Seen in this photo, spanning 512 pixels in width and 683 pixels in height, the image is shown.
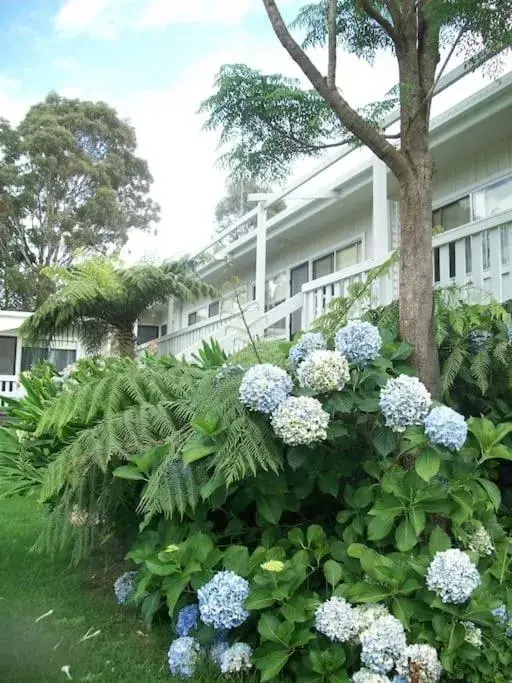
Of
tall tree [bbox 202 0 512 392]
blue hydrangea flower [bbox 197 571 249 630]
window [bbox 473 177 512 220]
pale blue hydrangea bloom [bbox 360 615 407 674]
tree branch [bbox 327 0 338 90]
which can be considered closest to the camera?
pale blue hydrangea bloom [bbox 360 615 407 674]

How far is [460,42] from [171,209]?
2981cm

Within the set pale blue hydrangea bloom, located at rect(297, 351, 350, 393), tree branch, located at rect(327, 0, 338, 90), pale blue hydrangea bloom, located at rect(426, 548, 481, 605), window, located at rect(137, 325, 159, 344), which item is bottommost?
pale blue hydrangea bloom, located at rect(426, 548, 481, 605)

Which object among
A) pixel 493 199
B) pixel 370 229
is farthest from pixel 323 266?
pixel 493 199

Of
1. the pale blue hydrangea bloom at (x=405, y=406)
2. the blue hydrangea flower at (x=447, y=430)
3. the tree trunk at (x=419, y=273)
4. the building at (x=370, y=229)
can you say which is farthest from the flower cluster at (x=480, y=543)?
the building at (x=370, y=229)

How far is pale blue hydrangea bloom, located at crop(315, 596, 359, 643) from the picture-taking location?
6.66 ft

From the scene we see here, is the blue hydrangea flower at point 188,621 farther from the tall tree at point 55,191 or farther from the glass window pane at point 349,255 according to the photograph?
the tall tree at point 55,191

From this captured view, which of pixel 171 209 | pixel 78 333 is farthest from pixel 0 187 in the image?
pixel 78 333

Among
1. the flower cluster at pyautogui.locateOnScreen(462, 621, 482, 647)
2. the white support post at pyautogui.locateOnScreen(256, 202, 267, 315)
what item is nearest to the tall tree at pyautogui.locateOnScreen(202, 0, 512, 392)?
the flower cluster at pyautogui.locateOnScreen(462, 621, 482, 647)

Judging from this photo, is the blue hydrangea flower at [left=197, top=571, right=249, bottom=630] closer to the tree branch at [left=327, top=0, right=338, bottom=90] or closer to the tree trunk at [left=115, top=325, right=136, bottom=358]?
the tree branch at [left=327, top=0, right=338, bottom=90]

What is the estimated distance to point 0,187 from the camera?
1084 inches

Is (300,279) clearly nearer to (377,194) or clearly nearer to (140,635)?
(377,194)

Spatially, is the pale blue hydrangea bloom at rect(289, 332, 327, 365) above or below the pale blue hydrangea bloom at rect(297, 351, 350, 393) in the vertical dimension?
above

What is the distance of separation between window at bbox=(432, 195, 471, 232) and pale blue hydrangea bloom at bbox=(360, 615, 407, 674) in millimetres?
6586

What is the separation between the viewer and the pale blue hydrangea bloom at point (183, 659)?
2.28m
